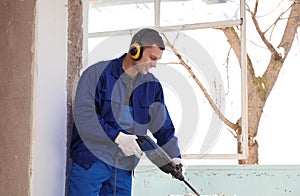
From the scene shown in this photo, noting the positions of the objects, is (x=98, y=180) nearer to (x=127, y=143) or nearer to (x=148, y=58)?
(x=127, y=143)

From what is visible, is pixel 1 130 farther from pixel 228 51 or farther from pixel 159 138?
pixel 228 51

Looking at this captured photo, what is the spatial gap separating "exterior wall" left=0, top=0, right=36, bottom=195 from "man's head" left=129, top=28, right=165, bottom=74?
1.53 feet

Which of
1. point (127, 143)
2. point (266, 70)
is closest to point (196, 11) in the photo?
point (266, 70)

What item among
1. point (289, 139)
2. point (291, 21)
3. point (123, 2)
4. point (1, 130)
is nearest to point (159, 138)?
point (1, 130)

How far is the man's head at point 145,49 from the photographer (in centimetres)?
217

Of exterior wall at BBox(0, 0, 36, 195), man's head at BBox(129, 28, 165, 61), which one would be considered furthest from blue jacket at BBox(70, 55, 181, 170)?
exterior wall at BBox(0, 0, 36, 195)

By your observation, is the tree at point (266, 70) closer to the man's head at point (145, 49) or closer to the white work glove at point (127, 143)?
the man's head at point (145, 49)

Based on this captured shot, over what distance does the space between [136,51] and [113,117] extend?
12.7 inches

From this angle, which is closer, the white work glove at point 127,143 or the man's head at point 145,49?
the white work glove at point 127,143

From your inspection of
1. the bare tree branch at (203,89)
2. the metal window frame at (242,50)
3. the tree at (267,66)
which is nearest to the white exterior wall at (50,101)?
the metal window frame at (242,50)

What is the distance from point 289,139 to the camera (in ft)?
13.0

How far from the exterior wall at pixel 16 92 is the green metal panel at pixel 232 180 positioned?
5.38ft

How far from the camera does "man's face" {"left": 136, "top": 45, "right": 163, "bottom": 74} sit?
7.19 ft

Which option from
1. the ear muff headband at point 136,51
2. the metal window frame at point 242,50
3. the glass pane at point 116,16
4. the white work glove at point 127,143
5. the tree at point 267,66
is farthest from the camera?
the tree at point 267,66
